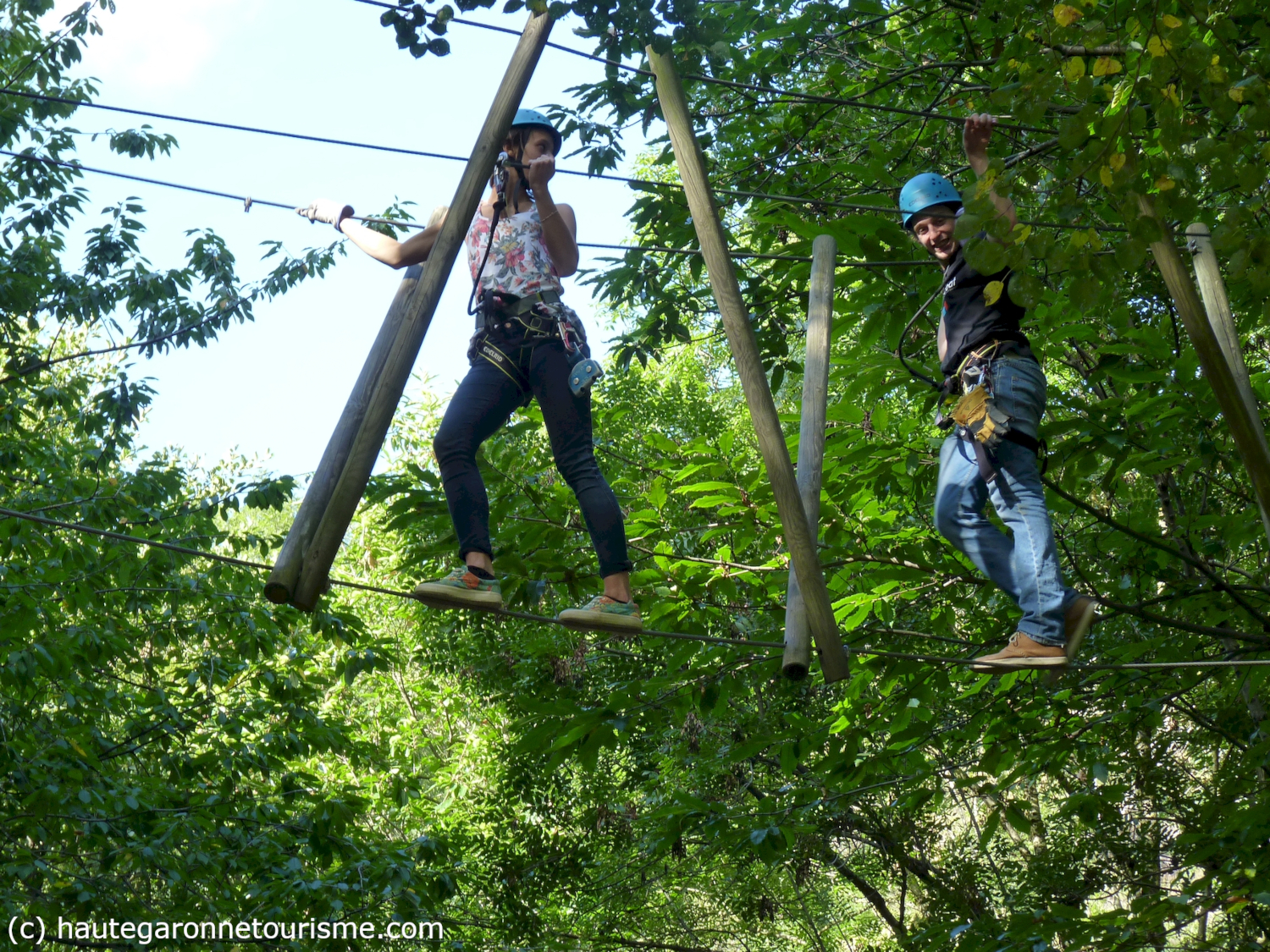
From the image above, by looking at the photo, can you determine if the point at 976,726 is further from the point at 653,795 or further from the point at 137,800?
the point at 653,795

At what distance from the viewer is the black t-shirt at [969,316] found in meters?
3.56

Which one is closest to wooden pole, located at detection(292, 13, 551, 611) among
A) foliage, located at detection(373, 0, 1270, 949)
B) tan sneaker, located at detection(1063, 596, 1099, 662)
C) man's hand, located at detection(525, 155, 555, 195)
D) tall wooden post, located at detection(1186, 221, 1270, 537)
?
man's hand, located at detection(525, 155, 555, 195)

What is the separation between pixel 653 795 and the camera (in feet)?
36.8

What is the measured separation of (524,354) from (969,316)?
4.46 ft

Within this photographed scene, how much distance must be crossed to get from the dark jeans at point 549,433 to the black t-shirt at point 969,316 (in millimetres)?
1145

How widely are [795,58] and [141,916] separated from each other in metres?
5.63

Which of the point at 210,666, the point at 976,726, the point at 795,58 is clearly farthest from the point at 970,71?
the point at 210,666

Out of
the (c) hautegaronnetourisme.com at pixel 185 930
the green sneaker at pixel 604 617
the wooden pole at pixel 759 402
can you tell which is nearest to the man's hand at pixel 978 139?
the wooden pole at pixel 759 402

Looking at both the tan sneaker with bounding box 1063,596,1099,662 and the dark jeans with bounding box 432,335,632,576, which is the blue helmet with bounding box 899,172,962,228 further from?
the tan sneaker with bounding box 1063,596,1099,662

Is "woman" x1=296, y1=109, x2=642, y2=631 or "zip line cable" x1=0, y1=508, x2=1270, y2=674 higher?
"woman" x1=296, y1=109, x2=642, y2=631

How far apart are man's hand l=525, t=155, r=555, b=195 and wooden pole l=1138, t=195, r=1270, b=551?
1.86 meters

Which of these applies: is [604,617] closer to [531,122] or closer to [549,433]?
[549,433]

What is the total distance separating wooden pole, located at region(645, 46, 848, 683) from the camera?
11.0ft

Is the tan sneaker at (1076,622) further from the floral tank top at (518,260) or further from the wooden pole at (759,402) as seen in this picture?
the floral tank top at (518,260)
